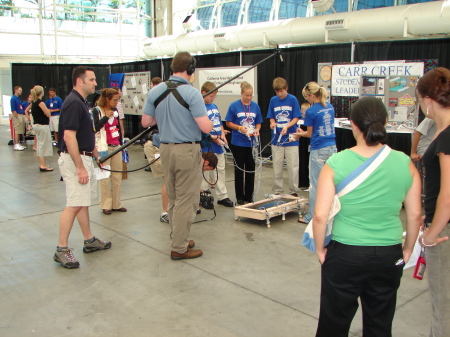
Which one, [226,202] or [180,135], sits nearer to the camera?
[180,135]

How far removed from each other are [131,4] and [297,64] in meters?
11.5

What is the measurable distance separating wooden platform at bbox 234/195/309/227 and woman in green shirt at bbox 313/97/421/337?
3.19 meters

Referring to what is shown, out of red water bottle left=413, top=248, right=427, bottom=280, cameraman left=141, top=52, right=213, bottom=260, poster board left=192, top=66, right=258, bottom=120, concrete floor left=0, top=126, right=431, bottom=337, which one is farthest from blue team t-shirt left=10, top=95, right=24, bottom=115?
red water bottle left=413, top=248, right=427, bottom=280

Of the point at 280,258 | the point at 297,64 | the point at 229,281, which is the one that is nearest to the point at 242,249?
the point at 280,258

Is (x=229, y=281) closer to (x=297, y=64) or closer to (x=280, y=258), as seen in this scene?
(x=280, y=258)

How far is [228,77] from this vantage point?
9.14 metres

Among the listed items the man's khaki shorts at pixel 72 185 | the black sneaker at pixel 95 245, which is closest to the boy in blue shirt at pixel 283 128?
the black sneaker at pixel 95 245

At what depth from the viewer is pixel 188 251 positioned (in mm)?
4367

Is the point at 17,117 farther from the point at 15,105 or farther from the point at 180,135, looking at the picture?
the point at 180,135

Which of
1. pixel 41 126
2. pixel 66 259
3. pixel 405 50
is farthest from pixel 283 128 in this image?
pixel 41 126

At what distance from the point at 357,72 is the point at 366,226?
5469 mm

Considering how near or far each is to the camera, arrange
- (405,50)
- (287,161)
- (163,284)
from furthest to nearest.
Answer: (405,50) → (287,161) → (163,284)

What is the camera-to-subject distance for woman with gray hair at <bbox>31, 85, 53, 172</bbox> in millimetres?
9023

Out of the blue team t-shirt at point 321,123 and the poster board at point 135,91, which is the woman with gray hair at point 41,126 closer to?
the poster board at point 135,91
